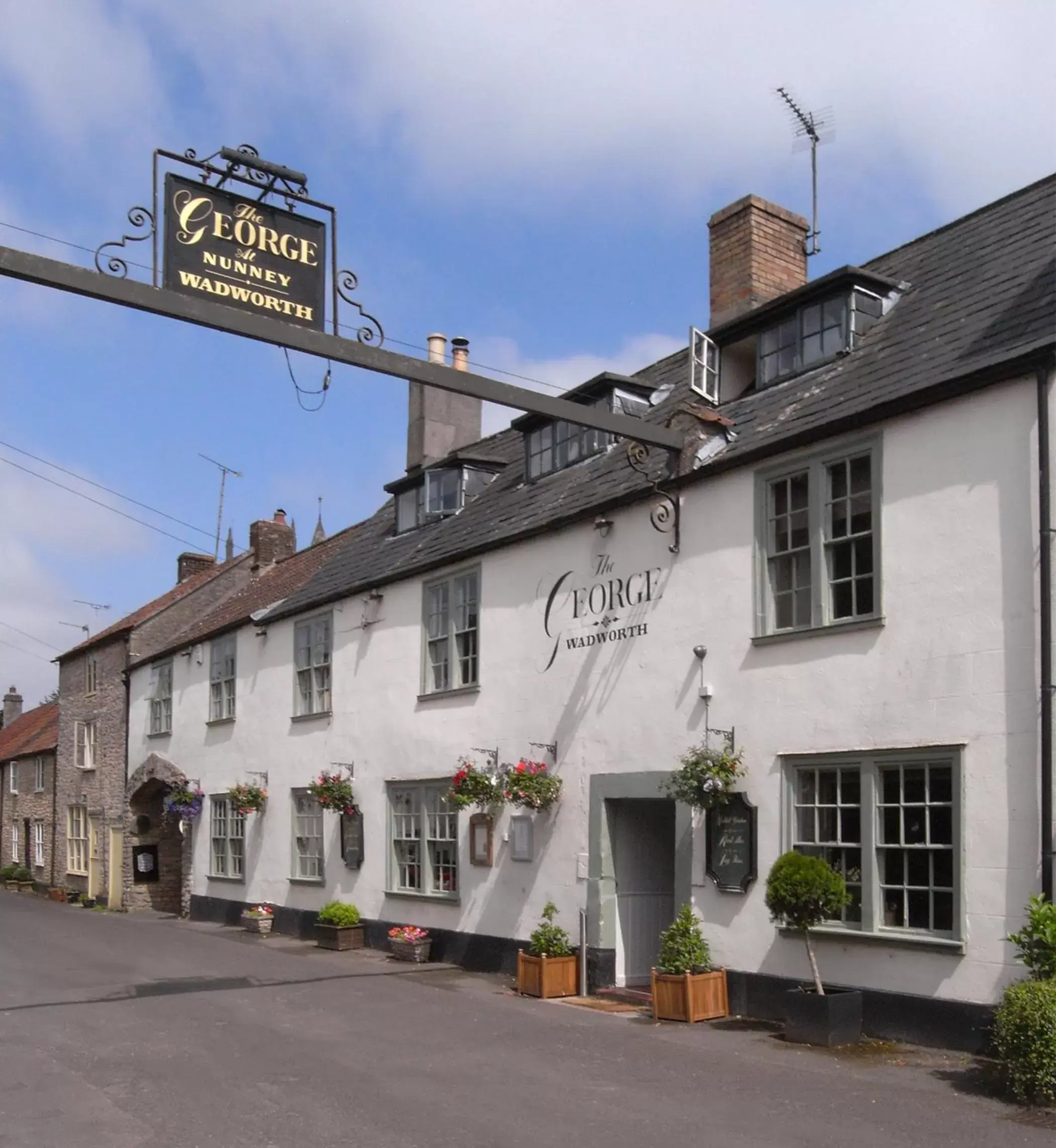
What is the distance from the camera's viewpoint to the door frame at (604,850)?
14.7 m

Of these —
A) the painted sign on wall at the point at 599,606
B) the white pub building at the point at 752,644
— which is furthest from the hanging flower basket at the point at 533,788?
the painted sign on wall at the point at 599,606

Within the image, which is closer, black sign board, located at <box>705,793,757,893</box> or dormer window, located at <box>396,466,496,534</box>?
black sign board, located at <box>705,793,757,893</box>

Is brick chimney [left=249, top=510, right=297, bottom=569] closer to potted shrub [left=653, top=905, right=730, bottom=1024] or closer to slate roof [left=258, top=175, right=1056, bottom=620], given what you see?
slate roof [left=258, top=175, right=1056, bottom=620]

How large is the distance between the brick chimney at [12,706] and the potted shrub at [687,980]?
161 ft

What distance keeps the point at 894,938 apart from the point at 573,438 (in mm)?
8671

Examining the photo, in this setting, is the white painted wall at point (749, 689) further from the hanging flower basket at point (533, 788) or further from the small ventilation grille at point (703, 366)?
the small ventilation grille at point (703, 366)

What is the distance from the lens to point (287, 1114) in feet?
29.3

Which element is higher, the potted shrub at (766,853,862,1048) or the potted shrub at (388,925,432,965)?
the potted shrub at (766,853,862,1048)

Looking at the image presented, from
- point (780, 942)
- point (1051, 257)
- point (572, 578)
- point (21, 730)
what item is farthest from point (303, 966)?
point (21, 730)

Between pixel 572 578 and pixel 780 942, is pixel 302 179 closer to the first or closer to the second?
pixel 572 578

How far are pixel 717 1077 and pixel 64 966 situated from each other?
35.6ft

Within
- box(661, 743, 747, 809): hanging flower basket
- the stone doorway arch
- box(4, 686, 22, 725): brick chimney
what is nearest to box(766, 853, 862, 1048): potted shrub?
box(661, 743, 747, 809): hanging flower basket

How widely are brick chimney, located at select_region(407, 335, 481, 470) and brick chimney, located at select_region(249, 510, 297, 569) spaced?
9.23 m

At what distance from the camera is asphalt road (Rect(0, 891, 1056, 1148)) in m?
8.43
